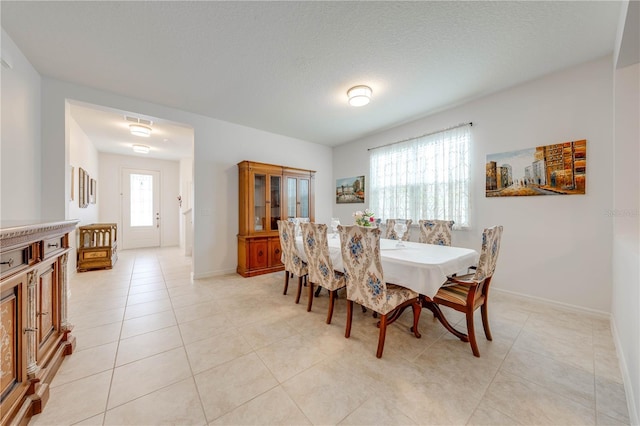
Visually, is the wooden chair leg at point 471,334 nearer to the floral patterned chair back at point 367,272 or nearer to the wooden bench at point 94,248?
the floral patterned chair back at point 367,272

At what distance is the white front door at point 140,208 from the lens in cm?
645

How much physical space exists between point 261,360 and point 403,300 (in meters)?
1.17

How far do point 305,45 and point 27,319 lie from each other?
8.95 feet

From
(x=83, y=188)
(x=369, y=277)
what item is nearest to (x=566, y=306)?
(x=369, y=277)

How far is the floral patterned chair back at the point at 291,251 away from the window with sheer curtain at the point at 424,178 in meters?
2.22

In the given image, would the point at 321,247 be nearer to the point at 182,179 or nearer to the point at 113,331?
the point at 113,331

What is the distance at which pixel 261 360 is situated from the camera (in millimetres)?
1743

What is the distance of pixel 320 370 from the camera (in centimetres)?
163

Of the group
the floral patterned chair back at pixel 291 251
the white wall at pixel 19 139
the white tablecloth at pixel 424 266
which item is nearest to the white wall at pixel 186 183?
the white wall at pixel 19 139

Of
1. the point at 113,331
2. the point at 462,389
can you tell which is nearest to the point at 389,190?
the point at 462,389

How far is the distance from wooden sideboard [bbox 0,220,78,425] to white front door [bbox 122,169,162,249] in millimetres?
5877

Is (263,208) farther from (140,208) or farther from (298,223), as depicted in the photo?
(140,208)

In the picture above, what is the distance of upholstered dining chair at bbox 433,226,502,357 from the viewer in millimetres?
1758

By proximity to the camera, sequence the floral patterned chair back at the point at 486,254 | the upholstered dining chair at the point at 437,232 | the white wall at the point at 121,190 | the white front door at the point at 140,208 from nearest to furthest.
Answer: the floral patterned chair back at the point at 486,254 → the upholstered dining chair at the point at 437,232 → the white wall at the point at 121,190 → the white front door at the point at 140,208
